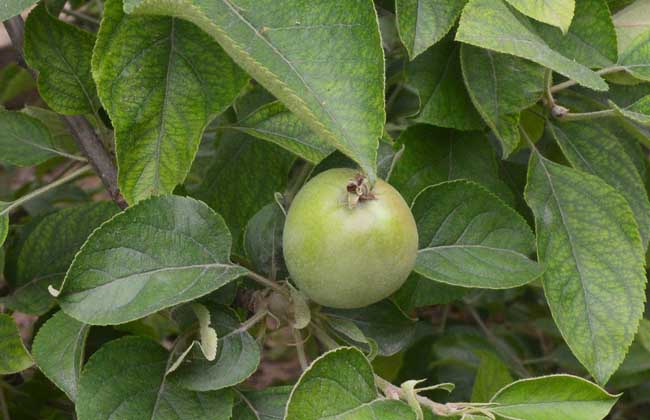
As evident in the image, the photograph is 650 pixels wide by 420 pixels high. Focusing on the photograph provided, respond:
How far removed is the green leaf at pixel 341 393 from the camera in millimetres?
688

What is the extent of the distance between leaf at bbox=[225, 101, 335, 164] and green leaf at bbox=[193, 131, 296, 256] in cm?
15

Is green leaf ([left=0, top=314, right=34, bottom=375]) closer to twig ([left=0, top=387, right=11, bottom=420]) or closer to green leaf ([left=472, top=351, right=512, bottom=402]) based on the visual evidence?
twig ([left=0, top=387, right=11, bottom=420])

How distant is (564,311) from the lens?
3.04ft

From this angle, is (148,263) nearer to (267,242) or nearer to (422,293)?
(267,242)

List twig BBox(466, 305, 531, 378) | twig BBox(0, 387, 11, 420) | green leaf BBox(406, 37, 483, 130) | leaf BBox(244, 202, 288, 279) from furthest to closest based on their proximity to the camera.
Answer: twig BBox(466, 305, 531, 378)
twig BBox(0, 387, 11, 420)
green leaf BBox(406, 37, 483, 130)
leaf BBox(244, 202, 288, 279)

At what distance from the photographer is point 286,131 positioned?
0.98 meters

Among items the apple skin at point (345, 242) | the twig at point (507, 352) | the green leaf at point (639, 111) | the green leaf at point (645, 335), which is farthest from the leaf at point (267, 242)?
the twig at point (507, 352)

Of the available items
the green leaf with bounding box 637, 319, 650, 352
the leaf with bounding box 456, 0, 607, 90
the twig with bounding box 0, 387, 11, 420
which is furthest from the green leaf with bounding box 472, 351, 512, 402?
the twig with bounding box 0, 387, 11, 420

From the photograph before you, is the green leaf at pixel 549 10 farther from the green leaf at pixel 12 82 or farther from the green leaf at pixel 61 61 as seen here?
the green leaf at pixel 12 82

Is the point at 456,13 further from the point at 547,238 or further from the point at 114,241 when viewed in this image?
the point at 114,241

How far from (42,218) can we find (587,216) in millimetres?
762

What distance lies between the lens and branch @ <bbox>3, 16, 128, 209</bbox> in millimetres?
965

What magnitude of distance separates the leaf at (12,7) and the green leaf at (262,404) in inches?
17.4

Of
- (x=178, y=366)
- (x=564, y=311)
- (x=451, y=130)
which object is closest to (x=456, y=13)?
(x=451, y=130)
